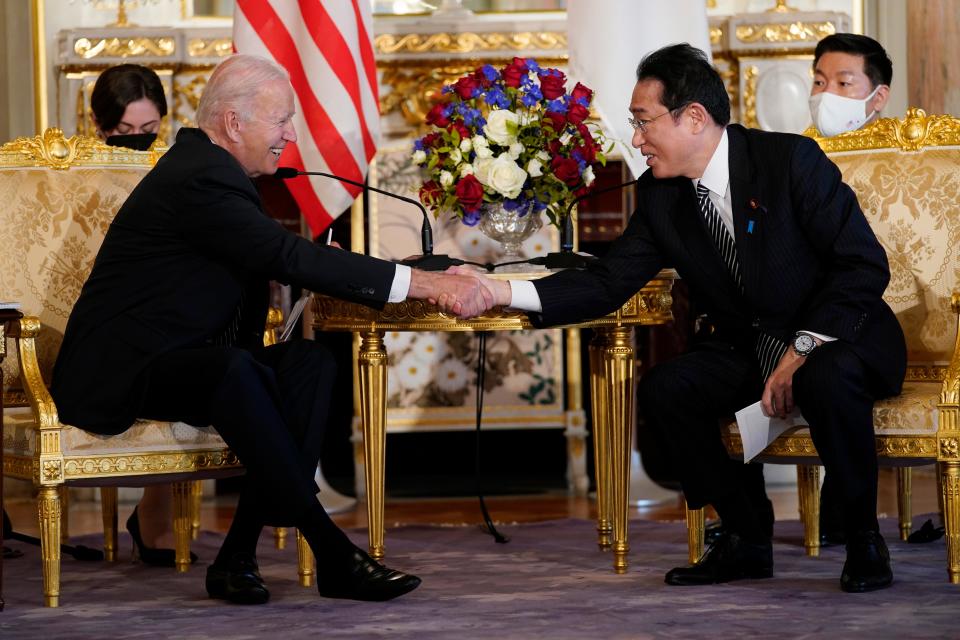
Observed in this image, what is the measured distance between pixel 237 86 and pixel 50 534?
1.08m

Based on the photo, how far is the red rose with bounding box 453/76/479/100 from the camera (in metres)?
3.57

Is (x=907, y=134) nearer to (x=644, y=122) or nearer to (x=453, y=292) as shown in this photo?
(x=644, y=122)

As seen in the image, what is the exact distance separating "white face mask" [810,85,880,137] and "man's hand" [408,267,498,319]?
1.35 meters

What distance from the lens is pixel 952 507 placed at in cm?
303

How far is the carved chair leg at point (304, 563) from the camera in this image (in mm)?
3145

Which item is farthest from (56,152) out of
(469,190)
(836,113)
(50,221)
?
(836,113)

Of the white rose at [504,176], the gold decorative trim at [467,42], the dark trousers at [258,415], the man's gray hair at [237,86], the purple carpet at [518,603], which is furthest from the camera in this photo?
the gold decorative trim at [467,42]

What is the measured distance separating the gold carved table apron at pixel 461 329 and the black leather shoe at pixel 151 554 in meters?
0.57

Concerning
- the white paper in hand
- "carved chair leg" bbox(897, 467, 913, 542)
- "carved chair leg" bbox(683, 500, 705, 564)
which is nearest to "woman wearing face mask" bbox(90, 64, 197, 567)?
"carved chair leg" bbox(683, 500, 705, 564)

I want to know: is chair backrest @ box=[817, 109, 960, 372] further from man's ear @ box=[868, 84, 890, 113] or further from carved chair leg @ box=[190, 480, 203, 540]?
carved chair leg @ box=[190, 480, 203, 540]

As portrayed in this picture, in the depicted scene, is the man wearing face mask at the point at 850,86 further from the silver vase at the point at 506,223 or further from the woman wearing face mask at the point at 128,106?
the woman wearing face mask at the point at 128,106

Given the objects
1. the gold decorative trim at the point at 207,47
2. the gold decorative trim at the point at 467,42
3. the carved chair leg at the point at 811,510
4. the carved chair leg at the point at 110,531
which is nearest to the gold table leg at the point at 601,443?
the carved chair leg at the point at 811,510

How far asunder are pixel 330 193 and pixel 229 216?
159 centimetres

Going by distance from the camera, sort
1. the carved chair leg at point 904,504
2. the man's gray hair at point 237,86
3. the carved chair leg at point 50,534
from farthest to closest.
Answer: the carved chair leg at point 904,504 → the man's gray hair at point 237,86 → the carved chair leg at point 50,534
